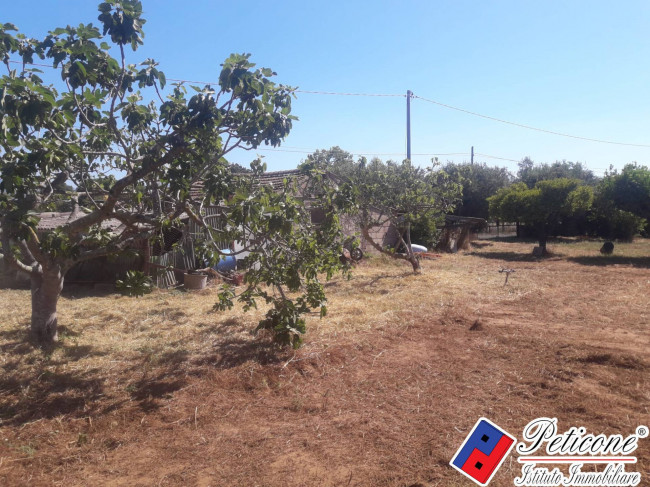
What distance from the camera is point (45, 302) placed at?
6.50 meters

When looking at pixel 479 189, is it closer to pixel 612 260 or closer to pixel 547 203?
pixel 547 203

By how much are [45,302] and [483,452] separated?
5977 millimetres

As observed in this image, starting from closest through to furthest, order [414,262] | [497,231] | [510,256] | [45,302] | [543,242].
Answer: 1. [45,302]
2. [414,262]
3. [510,256]
4. [543,242]
5. [497,231]

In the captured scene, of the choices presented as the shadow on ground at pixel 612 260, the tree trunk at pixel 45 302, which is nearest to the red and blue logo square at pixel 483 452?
the tree trunk at pixel 45 302

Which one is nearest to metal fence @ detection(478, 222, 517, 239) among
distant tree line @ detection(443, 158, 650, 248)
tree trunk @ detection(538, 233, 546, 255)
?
distant tree line @ detection(443, 158, 650, 248)

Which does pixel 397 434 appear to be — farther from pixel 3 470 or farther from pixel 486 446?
pixel 3 470

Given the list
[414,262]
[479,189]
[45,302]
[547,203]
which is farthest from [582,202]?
[45,302]

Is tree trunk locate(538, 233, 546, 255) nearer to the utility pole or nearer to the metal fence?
the utility pole

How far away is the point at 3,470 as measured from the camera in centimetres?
366

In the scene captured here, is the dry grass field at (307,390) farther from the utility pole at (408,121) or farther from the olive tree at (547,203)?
the utility pole at (408,121)

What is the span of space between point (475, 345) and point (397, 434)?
10.1 ft

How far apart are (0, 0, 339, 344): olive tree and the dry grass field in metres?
0.97

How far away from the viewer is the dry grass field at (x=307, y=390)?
373 cm

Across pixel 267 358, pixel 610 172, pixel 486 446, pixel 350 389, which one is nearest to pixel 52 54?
pixel 267 358
